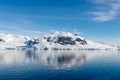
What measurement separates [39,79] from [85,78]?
20455 mm

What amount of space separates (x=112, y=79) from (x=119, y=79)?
3050 millimetres

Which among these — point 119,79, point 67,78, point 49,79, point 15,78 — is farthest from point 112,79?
point 15,78

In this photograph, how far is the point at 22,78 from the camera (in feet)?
305

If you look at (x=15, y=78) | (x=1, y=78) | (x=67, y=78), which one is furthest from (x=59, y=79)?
(x=1, y=78)

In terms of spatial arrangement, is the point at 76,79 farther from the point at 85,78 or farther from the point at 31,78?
the point at 31,78

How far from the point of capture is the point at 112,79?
9462 cm

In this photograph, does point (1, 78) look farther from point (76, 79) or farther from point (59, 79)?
point (76, 79)

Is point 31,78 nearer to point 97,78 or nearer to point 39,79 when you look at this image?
point 39,79

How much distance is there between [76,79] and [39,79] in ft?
52.6

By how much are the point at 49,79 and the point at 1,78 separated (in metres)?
20.9

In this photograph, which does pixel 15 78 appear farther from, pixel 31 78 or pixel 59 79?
pixel 59 79

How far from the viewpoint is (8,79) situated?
91.1 metres

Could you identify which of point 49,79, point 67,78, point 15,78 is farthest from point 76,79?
point 15,78

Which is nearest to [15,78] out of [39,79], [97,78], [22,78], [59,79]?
[22,78]
